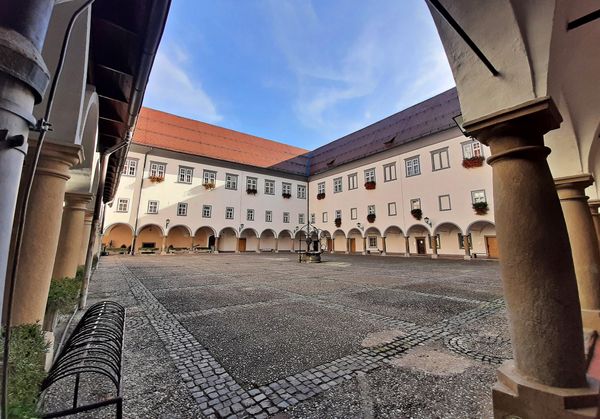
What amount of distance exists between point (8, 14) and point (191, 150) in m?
28.8

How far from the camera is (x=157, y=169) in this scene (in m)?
25.1

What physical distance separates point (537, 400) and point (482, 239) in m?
21.6

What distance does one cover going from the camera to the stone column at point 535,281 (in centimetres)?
172

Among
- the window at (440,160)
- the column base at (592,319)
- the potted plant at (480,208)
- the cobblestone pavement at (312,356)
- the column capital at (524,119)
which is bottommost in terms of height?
the cobblestone pavement at (312,356)

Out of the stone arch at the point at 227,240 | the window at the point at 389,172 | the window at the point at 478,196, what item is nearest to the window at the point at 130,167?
the stone arch at the point at 227,240

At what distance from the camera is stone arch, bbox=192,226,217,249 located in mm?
29061

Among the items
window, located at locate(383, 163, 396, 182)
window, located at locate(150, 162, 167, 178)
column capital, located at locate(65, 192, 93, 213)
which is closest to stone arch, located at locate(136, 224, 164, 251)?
window, located at locate(150, 162, 167, 178)

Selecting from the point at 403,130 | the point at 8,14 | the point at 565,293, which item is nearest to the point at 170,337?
the point at 8,14

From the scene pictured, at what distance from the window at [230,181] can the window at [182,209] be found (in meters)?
4.62

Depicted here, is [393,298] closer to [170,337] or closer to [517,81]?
[170,337]

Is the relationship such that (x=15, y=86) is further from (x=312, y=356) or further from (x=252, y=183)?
(x=252, y=183)

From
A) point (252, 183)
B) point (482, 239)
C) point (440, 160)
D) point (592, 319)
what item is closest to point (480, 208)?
point (482, 239)

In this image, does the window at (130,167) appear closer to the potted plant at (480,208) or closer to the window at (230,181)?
the window at (230,181)

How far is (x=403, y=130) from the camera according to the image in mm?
25188
